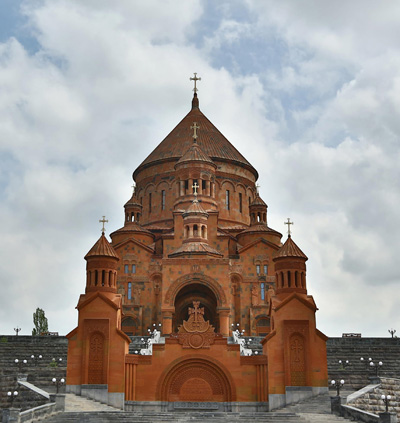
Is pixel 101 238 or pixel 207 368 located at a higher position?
pixel 101 238

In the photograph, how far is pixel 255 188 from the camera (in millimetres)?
55031

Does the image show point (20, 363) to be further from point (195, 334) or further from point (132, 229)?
point (132, 229)

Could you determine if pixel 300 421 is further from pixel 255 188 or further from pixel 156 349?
pixel 255 188

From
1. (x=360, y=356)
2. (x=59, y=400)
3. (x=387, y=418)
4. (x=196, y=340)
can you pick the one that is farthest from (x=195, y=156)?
(x=387, y=418)

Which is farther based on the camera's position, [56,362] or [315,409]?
[56,362]

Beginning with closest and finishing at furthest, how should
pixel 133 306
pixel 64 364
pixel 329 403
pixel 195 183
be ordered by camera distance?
pixel 329 403 < pixel 64 364 < pixel 133 306 < pixel 195 183

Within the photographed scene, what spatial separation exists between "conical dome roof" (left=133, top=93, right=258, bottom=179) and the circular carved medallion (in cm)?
2259

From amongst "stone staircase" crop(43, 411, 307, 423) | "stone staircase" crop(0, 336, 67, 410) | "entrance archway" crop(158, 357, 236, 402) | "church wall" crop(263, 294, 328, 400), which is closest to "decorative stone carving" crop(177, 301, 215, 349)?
"entrance archway" crop(158, 357, 236, 402)

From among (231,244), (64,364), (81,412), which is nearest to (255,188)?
(231,244)

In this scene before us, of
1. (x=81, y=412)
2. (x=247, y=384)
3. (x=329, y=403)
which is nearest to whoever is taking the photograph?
(x=81, y=412)

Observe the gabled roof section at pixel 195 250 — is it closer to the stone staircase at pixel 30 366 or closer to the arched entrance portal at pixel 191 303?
the arched entrance portal at pixel 191 303

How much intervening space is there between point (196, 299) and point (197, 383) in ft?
36.6

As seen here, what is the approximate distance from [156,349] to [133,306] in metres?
11.7

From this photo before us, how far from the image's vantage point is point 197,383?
32000 mm
